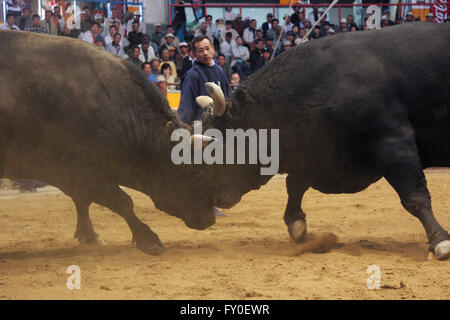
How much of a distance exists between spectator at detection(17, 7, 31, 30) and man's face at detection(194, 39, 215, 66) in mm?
7125

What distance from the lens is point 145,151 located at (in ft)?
18.0

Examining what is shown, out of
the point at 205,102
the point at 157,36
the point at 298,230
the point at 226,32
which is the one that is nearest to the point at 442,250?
the point at 298,230

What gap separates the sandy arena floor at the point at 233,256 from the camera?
391 cm

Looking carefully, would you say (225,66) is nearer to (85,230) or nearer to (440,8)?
(440,8)

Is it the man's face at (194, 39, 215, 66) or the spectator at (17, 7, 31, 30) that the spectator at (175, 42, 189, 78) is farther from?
the man's face at (194, 39, 215, 66)

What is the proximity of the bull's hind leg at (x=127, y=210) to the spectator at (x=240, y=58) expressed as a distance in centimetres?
1089

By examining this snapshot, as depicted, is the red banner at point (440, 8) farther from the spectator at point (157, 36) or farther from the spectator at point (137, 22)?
the spectator at point (137, 22)

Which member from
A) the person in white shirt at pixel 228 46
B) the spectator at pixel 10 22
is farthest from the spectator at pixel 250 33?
the spectator at pixel 10 22

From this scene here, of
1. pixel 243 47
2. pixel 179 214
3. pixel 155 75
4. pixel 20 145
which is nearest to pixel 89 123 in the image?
pixel 20 145

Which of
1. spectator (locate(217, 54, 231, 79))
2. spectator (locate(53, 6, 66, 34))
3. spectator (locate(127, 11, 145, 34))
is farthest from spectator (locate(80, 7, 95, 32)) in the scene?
spectator (locate(217, 54, 231, 79))

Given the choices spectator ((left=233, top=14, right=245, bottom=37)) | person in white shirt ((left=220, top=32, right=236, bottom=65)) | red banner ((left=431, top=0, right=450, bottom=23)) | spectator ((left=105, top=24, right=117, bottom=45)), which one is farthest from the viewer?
red banner ((left=431, top=0, right=450, bottom=23))

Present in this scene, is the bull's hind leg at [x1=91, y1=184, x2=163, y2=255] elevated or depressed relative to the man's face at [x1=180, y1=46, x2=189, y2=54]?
depressed

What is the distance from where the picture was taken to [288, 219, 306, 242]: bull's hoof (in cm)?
566

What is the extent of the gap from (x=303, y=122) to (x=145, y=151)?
1458 mm
